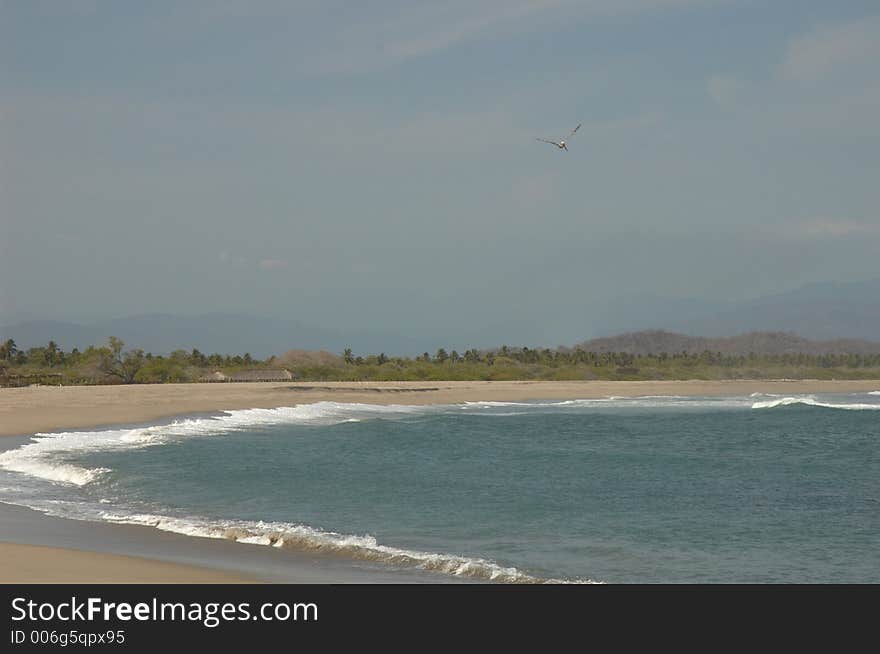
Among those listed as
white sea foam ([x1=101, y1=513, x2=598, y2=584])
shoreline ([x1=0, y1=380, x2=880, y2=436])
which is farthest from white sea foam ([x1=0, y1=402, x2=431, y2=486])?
white sea foam ([x1=101, y1=513, x2=598, y2=584])

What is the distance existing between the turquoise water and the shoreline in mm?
5382

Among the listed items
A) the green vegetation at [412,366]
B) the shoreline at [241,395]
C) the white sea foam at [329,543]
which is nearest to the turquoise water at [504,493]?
the white sea foam at [329,543]

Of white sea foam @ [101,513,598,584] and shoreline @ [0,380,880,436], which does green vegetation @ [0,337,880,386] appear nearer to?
shoreline @ [0,380,880,436]

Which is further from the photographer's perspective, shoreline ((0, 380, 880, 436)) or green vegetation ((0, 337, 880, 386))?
green vegetation ((0, 337, 880, 386))

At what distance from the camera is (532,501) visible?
2191cm

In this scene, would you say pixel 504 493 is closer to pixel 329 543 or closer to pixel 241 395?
pixel 329 543

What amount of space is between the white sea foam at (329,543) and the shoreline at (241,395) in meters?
21.0

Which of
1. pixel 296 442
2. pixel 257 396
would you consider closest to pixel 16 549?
pixel 296 442

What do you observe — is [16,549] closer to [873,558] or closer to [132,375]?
[873,558]

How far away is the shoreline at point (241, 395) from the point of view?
44.5m

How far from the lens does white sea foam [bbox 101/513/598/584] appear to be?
1435 cm

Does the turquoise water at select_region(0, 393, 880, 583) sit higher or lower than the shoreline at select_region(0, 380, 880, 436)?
lower
